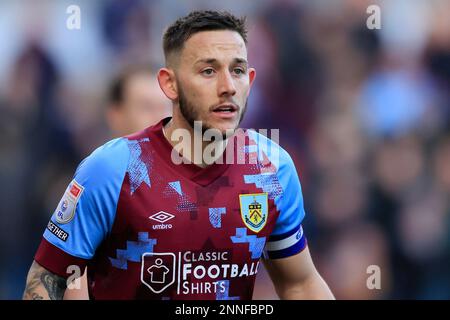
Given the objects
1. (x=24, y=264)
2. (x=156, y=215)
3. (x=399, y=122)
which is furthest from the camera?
(x=399, y=122)

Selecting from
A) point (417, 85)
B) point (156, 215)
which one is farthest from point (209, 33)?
point (417, 85)

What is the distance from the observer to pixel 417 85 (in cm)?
749

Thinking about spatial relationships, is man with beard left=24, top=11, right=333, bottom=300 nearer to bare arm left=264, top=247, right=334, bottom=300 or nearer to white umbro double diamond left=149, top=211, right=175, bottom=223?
white umbro double diamond left=149, top=211, right=175, bottom=223

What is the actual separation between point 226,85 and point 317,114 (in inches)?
146

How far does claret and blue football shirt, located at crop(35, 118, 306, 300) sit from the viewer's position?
147 inches

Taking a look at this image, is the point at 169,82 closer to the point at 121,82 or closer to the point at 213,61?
the point at 213,61

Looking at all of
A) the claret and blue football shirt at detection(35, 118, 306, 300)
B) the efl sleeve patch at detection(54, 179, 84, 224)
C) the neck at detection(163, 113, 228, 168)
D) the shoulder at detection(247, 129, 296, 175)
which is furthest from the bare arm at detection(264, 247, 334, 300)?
the efl sleeve patch at detection(54, 179, 84, 224)

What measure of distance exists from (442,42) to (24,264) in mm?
4120

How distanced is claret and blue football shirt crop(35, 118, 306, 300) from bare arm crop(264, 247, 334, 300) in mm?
213

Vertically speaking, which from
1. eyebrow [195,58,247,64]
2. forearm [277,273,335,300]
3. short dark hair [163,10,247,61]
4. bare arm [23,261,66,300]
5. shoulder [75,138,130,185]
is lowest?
forearm [277,273,335,300]

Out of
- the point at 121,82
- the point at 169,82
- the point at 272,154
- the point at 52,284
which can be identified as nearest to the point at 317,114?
the point at 121,82

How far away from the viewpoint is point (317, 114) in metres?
7.42
